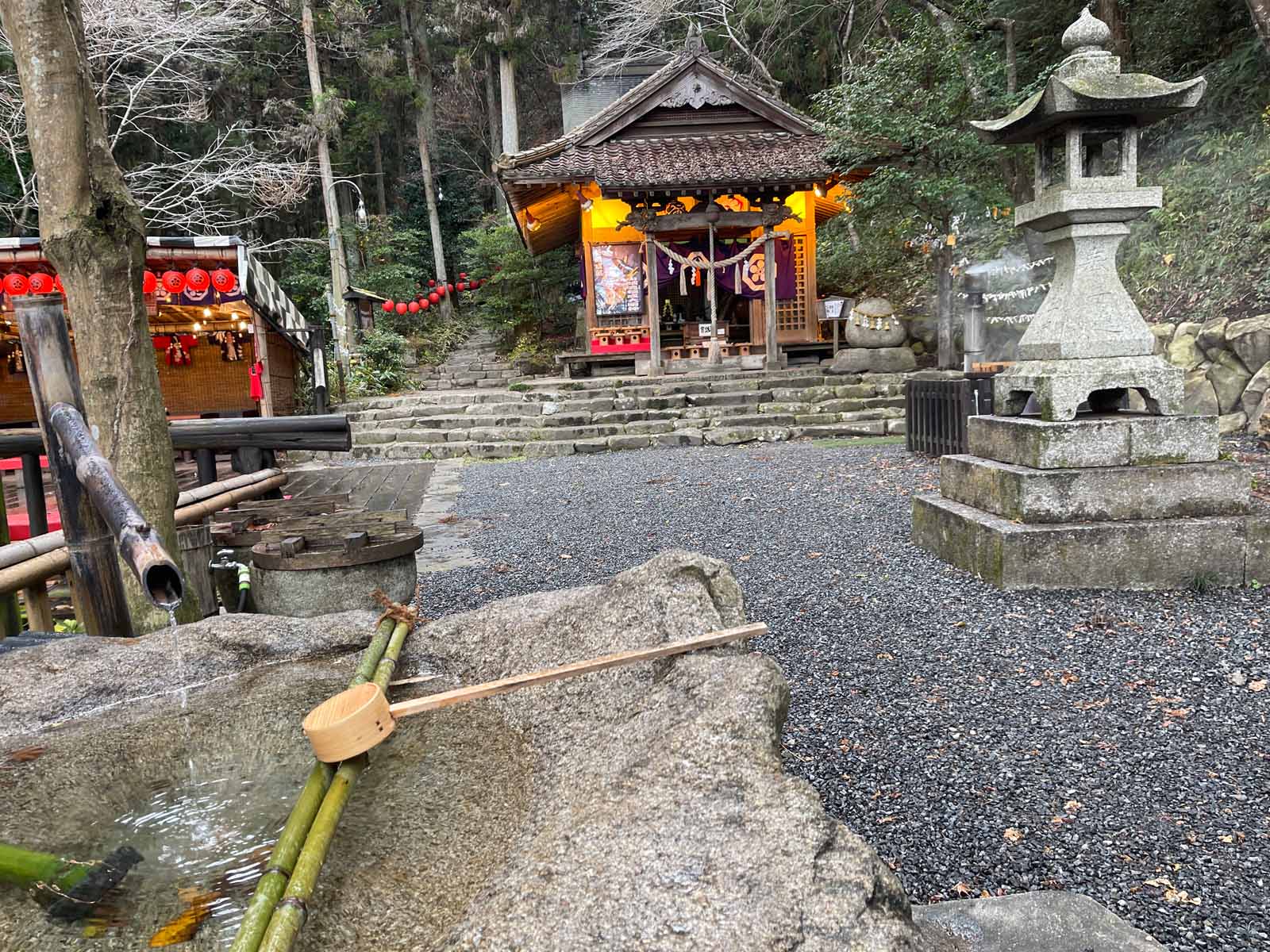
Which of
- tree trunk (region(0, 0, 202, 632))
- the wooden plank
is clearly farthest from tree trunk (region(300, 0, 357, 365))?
the wooden plank

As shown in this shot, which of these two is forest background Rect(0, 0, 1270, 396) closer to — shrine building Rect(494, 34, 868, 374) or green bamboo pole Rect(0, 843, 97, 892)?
shrine building Rect(494, 34, 868, 374)

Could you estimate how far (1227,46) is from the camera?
1160cm

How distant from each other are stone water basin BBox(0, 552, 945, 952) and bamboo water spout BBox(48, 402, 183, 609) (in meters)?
0.48

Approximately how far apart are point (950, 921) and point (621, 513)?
5090 mm

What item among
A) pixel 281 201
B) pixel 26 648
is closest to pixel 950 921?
pixel 26 648

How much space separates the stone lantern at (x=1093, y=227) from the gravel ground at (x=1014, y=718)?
1.07 m

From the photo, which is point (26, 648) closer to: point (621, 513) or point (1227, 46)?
point (621, 513)

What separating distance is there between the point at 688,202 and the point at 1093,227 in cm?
1244

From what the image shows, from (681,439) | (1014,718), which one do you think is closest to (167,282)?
(681,439)

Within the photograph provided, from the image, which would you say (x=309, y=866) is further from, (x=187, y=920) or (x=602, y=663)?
(x=602, y=663)

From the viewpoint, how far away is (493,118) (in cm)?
2719

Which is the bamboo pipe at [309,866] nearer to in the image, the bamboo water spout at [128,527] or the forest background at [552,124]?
the bamboo water spout at [128,527]

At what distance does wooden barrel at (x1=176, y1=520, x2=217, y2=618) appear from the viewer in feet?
10.7

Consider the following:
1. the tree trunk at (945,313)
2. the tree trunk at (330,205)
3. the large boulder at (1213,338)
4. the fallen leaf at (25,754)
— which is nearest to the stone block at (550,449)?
the tree trunk at (945,313)
